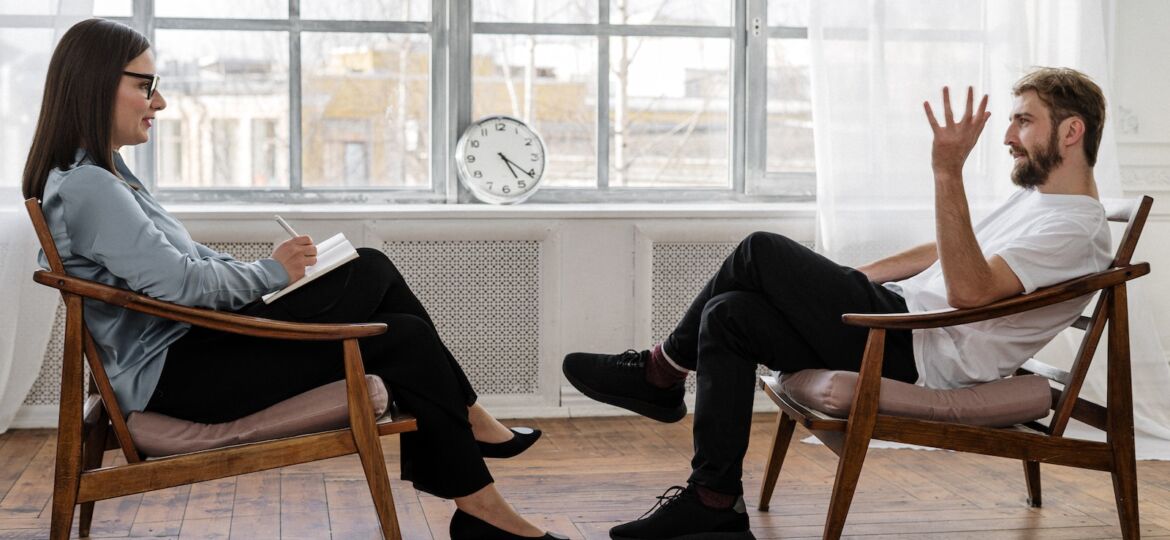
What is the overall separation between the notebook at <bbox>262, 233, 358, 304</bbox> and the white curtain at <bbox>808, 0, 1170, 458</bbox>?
1887 mm

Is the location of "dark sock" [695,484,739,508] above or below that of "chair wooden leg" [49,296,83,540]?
below

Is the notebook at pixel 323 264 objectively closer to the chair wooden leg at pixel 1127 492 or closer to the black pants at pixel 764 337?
the black pants at pixel 764 337

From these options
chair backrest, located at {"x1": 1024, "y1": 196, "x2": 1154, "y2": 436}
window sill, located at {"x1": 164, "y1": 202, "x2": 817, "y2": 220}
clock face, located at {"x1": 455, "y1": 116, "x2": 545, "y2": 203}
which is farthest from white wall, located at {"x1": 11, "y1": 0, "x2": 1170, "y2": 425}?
chair backrest, located at {"x1": 1024, "y1": 196, "x2": 1154, "y2": 436}

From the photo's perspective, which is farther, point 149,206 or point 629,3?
point 629,3

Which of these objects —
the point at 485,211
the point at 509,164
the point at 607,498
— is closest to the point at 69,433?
the point at 607,498

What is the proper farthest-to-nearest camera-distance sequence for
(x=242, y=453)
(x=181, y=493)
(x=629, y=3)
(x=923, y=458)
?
1. (x=629, y=3)
2. (x=923, y=458)
3. (x=181, y=493)
4. (x=242, y=453)

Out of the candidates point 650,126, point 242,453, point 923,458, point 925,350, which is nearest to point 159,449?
point 242,453

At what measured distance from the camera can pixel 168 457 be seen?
211cm

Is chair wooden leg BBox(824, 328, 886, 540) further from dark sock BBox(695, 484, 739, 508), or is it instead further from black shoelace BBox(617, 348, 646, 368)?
black shoelace BBox(617, 348, 646, 368)

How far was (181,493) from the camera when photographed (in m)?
2.87

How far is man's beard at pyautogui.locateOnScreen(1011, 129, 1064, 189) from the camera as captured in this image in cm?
244

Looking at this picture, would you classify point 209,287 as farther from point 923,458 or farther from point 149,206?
point 923,458

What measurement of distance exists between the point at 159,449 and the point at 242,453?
16cm

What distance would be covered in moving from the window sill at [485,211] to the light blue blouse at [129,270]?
1.36 metres
